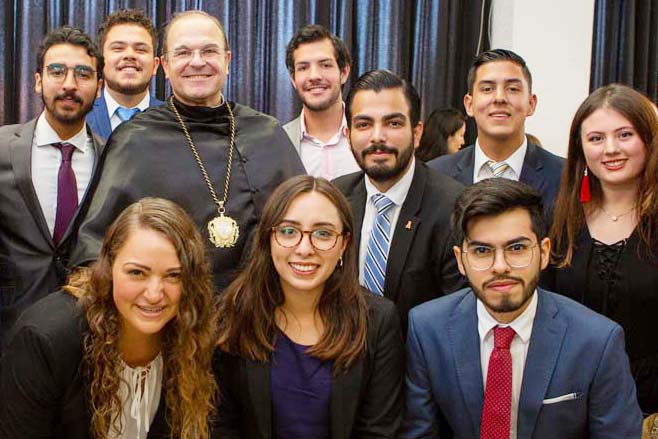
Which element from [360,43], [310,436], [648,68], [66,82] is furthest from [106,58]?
[648,68]

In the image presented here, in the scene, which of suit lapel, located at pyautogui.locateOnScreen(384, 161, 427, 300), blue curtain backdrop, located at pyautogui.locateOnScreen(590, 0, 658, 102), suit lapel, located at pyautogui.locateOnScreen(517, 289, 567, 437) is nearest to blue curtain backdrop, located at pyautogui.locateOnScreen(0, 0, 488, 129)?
blue curtain backdrop, located at pyautogui.locateOnScreen(590, 0, 658, 102)

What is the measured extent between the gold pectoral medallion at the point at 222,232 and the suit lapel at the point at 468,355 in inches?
32.9

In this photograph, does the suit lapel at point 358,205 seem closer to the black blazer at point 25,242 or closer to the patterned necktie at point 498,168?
the patterned necktie at point 498,168

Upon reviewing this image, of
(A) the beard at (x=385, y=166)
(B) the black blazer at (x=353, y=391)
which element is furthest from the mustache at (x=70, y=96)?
(B) the black blazer at (x=353, y=391)

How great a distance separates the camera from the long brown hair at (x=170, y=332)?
87.7 inches

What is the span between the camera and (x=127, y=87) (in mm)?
3674

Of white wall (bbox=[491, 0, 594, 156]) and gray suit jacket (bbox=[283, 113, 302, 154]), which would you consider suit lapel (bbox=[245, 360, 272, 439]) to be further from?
white wall (bbox=[491, 0, 594, 156])

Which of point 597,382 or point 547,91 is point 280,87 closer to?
point 547,91

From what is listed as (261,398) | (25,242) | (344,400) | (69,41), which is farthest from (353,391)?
(69,41)

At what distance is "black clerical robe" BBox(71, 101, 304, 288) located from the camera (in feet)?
8.99

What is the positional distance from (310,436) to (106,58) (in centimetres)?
222

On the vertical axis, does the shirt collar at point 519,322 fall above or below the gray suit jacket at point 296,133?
below

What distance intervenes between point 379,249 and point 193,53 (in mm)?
936

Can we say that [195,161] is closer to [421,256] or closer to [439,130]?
[421,256]
